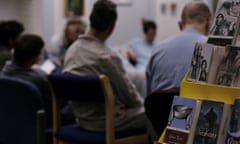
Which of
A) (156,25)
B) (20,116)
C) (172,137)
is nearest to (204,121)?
(172,137)

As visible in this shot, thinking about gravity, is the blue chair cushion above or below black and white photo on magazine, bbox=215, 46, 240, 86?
below

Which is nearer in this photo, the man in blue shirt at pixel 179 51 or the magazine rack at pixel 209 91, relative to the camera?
the magazine rack at pixel 209 91

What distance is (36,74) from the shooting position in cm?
361

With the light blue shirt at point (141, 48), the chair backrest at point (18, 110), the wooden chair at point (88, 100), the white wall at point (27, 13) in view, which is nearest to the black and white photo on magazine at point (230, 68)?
the wooden chair at point (88, 100)

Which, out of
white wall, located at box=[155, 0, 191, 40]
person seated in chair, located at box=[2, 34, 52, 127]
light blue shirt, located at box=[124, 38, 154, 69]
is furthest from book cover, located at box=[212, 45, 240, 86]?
white wall, located at box=[155, 0, 191, 40]

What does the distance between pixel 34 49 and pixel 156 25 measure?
11.8 feet

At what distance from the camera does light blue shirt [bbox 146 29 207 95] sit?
9.82 ft

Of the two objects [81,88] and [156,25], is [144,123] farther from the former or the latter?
[156,25]

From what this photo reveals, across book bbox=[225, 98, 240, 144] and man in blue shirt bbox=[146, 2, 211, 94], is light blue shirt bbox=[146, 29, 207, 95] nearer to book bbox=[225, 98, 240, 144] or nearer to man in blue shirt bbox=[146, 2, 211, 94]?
man in blue shirt bbox=[146, 2, 211, 94]

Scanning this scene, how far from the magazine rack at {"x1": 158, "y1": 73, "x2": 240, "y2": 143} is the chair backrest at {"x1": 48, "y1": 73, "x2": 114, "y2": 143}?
1199mm

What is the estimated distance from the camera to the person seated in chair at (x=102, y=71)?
3.19m

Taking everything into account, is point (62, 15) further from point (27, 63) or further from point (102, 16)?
point (102, 16)

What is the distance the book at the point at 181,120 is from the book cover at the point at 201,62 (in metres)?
0.09

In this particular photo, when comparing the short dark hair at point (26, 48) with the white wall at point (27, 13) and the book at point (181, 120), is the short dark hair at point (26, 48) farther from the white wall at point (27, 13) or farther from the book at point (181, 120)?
the white wall at point (27, 13)
